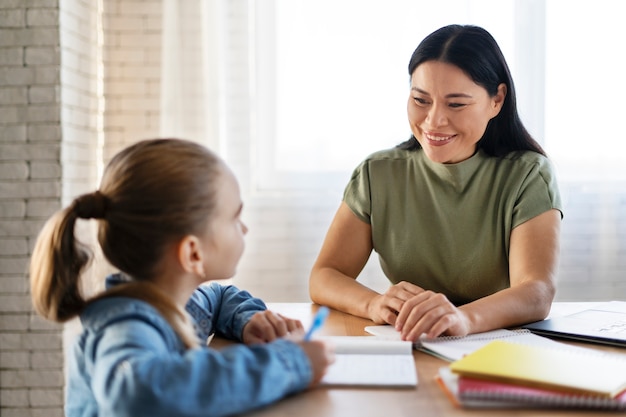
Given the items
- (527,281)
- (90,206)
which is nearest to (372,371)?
(90,206)

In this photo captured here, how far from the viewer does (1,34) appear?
272 centimetres

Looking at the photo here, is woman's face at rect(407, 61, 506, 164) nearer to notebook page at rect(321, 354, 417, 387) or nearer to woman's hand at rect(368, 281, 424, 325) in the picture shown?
woman's hand at rect(368, 281, 424, 325)

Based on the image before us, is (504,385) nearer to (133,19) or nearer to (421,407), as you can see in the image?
(421,407)

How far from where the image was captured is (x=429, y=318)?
132cm

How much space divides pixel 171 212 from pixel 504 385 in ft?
1.67

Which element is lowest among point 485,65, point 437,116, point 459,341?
point 459,341

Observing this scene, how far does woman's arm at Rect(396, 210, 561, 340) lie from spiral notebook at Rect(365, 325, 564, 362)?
0.06 ft

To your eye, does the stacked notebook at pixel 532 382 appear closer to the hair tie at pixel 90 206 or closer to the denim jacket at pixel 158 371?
the denim jacket at pixel 158 371

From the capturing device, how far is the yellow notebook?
0.98m

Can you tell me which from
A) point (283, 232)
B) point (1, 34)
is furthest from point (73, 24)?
point (283, 232)

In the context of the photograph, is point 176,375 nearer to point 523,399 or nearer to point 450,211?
point 523,399

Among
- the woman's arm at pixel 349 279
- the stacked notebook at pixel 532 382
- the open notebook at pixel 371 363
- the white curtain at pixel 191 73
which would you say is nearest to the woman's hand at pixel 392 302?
the woman's arm at pixel 349 279

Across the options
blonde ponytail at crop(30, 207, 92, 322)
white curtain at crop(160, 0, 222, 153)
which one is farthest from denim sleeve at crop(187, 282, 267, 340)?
white curtain at crop(160, 0, 222, 153)

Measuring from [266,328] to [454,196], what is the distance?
0.78 m
